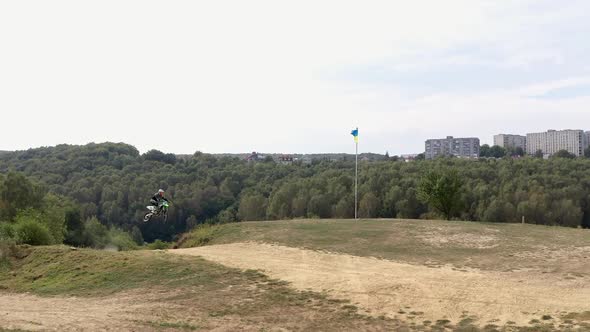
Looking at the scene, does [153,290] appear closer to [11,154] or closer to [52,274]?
[52,274]

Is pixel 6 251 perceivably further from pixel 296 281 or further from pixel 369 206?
pixel 369 206

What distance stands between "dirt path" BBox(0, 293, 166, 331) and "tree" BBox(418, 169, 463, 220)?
88.6 feet

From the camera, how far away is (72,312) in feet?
46.7

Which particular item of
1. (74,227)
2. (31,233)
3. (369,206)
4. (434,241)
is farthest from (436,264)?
(74,227)

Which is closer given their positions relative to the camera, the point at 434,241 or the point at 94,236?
the point at 434,241

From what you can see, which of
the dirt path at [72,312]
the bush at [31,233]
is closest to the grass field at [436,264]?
the dirt path at [72,312]

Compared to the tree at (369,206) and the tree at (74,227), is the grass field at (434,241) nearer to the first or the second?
the tree at (74,227)

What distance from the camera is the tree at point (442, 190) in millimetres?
38000

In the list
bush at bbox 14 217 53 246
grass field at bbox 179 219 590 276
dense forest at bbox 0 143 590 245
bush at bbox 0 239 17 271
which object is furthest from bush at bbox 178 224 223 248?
dense forest at bbox 0 143 590 245

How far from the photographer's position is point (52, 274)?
19.3 m

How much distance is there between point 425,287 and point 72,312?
10.7m

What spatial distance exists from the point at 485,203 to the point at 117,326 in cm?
5796

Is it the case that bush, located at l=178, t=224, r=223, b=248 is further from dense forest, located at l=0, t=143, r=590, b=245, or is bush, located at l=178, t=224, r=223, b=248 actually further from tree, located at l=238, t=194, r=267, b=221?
tree, located at l=238, t=194, r=267, b=221

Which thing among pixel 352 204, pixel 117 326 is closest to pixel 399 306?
pixel 117 326
